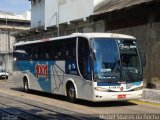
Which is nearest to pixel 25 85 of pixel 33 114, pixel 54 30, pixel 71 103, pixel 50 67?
pixel 50 67

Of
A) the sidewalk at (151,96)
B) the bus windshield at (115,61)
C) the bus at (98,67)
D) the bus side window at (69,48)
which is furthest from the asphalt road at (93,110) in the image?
the bus side window at (69,48)

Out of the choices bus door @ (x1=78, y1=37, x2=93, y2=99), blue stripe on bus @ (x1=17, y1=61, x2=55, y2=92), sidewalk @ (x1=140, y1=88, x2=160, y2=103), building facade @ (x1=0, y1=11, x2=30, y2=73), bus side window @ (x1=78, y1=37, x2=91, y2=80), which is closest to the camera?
bus door @ (x1=78, y1=37, x2=93, y2=99)

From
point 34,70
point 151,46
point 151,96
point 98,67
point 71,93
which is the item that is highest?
point 151,46

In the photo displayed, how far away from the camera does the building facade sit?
5645cm

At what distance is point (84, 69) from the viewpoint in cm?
1744

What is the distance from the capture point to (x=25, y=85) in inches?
987

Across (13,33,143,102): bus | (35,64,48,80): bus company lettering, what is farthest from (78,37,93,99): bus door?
(35,64,48,80): bus company lettering

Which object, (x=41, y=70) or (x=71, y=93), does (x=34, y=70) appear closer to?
(x=41, y=70)

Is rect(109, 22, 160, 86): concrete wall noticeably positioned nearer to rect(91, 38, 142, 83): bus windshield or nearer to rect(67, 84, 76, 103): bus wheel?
rect(67, 84, 76, 103): bus wheel

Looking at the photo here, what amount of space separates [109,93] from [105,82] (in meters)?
0.43

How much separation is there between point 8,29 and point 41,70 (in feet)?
169

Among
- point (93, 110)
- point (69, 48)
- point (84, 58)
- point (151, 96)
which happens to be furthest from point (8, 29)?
point (93, 110)

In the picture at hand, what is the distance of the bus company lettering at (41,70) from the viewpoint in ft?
71.5

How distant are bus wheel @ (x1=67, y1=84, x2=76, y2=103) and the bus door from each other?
0.86 metres
